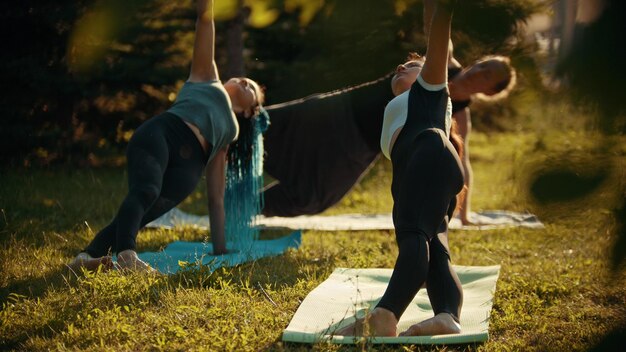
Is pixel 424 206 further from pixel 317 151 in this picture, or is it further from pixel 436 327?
pixel 317 151

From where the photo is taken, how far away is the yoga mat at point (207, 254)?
3.79 m

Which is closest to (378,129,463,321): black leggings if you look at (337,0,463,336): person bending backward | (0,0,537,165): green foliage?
(337,0,463,336): person bending backward

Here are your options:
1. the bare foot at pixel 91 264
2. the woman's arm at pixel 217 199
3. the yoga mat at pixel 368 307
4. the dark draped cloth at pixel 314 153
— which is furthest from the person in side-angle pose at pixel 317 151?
the bare foot at pixel 91 264

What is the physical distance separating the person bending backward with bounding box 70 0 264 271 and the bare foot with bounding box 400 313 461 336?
163 cm

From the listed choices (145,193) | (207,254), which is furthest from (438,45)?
(207,254)

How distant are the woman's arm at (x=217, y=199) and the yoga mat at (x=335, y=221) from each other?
2.60ft

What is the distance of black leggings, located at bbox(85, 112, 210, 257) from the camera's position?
11.7 ft

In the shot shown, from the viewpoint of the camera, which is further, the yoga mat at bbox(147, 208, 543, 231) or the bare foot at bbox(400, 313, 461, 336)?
the yoga mat at bbox(147, 208, 543, 231)

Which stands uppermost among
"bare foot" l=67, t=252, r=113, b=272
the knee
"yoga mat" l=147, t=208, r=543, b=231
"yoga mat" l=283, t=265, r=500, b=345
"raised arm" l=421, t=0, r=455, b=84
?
"raised arm" l=421, t=0, r=455, b=84

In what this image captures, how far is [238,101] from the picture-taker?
14.7 feet

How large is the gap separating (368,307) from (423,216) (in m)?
0.48

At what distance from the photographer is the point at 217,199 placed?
421 cm

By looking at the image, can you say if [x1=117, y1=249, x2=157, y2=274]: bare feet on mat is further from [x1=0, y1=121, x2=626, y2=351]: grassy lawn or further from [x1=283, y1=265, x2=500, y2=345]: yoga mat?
[x1=283, y1=265, x2=500, y2=345]: yoga mat

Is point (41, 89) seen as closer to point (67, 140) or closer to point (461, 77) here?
point (67, 140)
